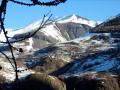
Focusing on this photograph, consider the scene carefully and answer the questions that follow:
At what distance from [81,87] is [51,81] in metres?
14.0

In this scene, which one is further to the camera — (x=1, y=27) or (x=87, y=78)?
(x=87, y=78)

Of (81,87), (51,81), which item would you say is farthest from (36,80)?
(81,87)

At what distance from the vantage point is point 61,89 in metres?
184

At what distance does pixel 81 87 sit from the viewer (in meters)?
182

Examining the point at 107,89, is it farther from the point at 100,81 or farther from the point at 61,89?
the point at 61,89

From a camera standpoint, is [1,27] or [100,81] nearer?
[1,27]

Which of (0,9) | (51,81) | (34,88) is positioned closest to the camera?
(0,9)

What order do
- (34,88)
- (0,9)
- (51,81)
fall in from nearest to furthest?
(0,9)
(34,88)
(51,81)

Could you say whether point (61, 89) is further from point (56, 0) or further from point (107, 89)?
point (56, 0)

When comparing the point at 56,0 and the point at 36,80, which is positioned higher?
the point at 56,0

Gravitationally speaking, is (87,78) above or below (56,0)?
below

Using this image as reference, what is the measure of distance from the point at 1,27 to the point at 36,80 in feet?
602

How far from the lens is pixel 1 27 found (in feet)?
25.2

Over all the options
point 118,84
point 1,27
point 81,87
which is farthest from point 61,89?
point 1,27
